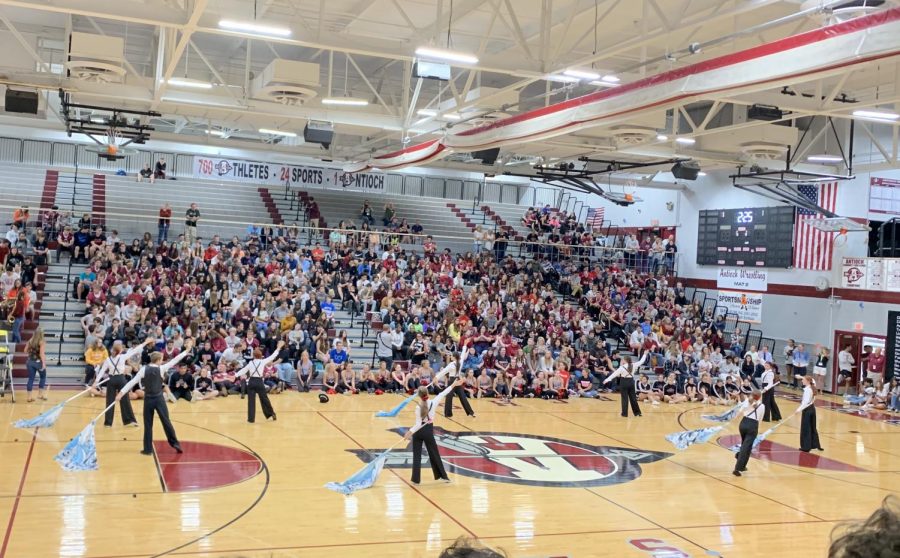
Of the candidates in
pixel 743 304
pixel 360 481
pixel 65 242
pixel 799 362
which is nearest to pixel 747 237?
pixel 743 304

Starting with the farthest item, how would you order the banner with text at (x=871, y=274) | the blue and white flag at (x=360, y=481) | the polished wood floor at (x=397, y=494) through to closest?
the banner with text at (x=871, y=274) → the blue and white flag at (x=360, y=481) → the polished wood floor at (x=397, y=494)

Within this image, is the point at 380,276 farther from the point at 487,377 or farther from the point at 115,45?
the point at 115,45

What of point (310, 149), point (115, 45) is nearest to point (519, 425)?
point (115, 45)

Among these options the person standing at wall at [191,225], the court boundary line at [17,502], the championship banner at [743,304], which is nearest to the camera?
the court boundary line at [17,502]

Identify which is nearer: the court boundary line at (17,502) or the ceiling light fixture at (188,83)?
the court boundary line at (17,502)

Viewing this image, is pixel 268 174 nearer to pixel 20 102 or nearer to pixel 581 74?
pixel 20 102

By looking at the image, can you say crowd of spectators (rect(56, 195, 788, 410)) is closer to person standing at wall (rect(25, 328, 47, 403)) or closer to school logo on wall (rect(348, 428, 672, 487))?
person standing at wall (rect(25, 328, 47, 403))

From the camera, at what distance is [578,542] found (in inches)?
407

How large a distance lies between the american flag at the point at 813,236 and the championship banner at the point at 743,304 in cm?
227

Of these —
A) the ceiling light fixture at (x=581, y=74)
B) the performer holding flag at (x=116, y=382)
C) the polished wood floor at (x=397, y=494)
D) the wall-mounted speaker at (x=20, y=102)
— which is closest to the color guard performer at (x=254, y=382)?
the polished wood floor at (x=397, y=494)

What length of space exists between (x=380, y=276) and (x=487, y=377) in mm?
5968

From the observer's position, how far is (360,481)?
40.0ft

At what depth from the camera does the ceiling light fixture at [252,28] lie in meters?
11.6

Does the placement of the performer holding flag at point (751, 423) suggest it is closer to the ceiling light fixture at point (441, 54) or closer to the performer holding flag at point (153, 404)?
the ceiling light fixture at point (441, 54)
